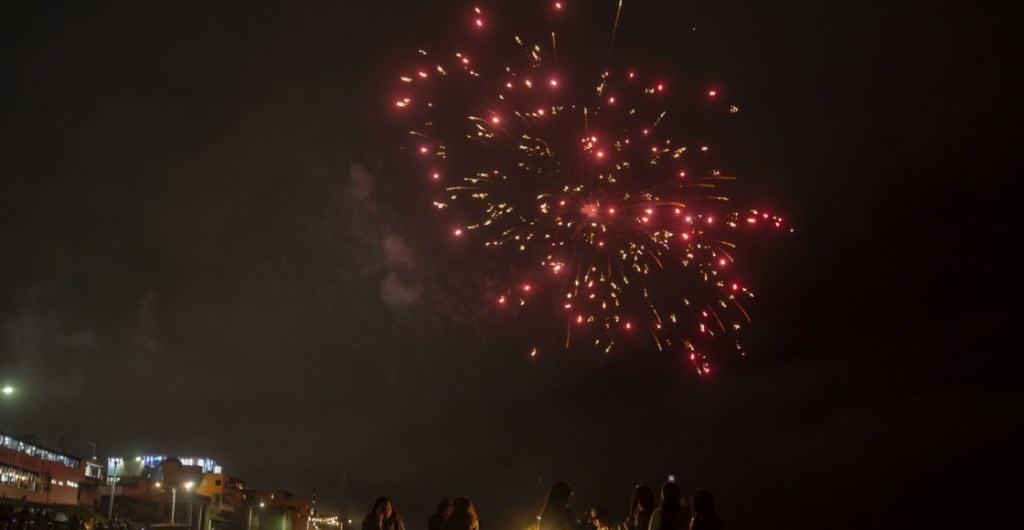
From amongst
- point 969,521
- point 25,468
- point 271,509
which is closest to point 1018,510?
point 969,521

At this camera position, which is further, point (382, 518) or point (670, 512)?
point (382, 518)

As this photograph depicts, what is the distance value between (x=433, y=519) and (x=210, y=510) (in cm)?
8227

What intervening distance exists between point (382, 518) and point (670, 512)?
14.6 ft

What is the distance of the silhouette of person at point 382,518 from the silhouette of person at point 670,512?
4.21 m

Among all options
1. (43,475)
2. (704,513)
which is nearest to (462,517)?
(704,513)

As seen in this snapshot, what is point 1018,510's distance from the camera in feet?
371

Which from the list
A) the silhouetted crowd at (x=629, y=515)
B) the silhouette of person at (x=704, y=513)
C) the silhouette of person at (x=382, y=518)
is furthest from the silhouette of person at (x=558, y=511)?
the silhouette of person at (x=382, y=518)

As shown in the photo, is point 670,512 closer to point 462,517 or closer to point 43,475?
point 462,517

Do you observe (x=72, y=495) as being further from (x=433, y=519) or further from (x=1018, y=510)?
(x=1018, y=510)

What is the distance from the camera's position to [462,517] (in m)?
9.41

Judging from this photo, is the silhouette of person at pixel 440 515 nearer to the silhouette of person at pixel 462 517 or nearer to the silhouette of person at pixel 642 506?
the silhouette of person at pixel 462 517

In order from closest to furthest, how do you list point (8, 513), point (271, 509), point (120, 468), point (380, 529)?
point (380, 529) < point (8, 513) < point (120, 468) < point (271, 509)

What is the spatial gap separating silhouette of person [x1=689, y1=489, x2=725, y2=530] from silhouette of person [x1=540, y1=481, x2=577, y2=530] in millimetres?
1726

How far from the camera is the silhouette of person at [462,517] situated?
937 centimetres
